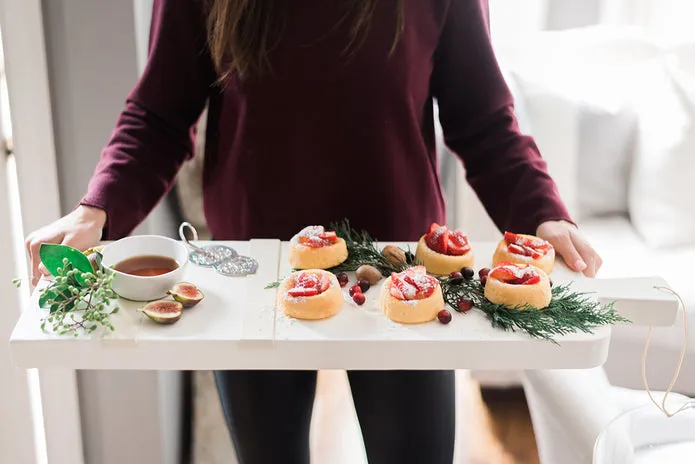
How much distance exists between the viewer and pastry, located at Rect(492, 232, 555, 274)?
1032 millimetres

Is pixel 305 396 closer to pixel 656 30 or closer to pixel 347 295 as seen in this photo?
pixel 347 295

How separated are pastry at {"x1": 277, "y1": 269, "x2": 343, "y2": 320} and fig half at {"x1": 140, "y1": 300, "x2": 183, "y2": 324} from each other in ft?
0.39

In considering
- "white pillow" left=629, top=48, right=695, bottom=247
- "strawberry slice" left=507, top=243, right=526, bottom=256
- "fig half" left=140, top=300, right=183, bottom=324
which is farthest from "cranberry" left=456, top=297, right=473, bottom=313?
"white pillow" left=629, top=48, right=695, bottom=247

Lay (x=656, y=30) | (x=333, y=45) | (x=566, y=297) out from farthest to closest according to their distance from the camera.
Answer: (x=656, y=30), (x=333, y=45), (x=566, y=297)

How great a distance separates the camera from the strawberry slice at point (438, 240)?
41.6 inches

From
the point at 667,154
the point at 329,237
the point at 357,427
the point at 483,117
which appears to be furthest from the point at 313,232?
the point at 667,154

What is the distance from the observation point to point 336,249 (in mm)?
1063

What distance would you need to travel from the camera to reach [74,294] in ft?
3.10

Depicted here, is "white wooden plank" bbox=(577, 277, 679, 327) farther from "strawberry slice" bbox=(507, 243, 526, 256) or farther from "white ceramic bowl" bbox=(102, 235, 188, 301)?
"white ceramic bowl" bbox=(102, 235, 188, 301)

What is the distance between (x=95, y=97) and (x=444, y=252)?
0.79m

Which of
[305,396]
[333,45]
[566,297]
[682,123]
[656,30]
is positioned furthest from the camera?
[656,30]

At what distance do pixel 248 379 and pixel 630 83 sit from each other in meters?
1.36

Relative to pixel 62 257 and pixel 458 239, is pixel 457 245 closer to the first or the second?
pixel 458 239

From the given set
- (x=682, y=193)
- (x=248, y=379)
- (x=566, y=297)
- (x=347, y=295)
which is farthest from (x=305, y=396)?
(x=682, y=193)
